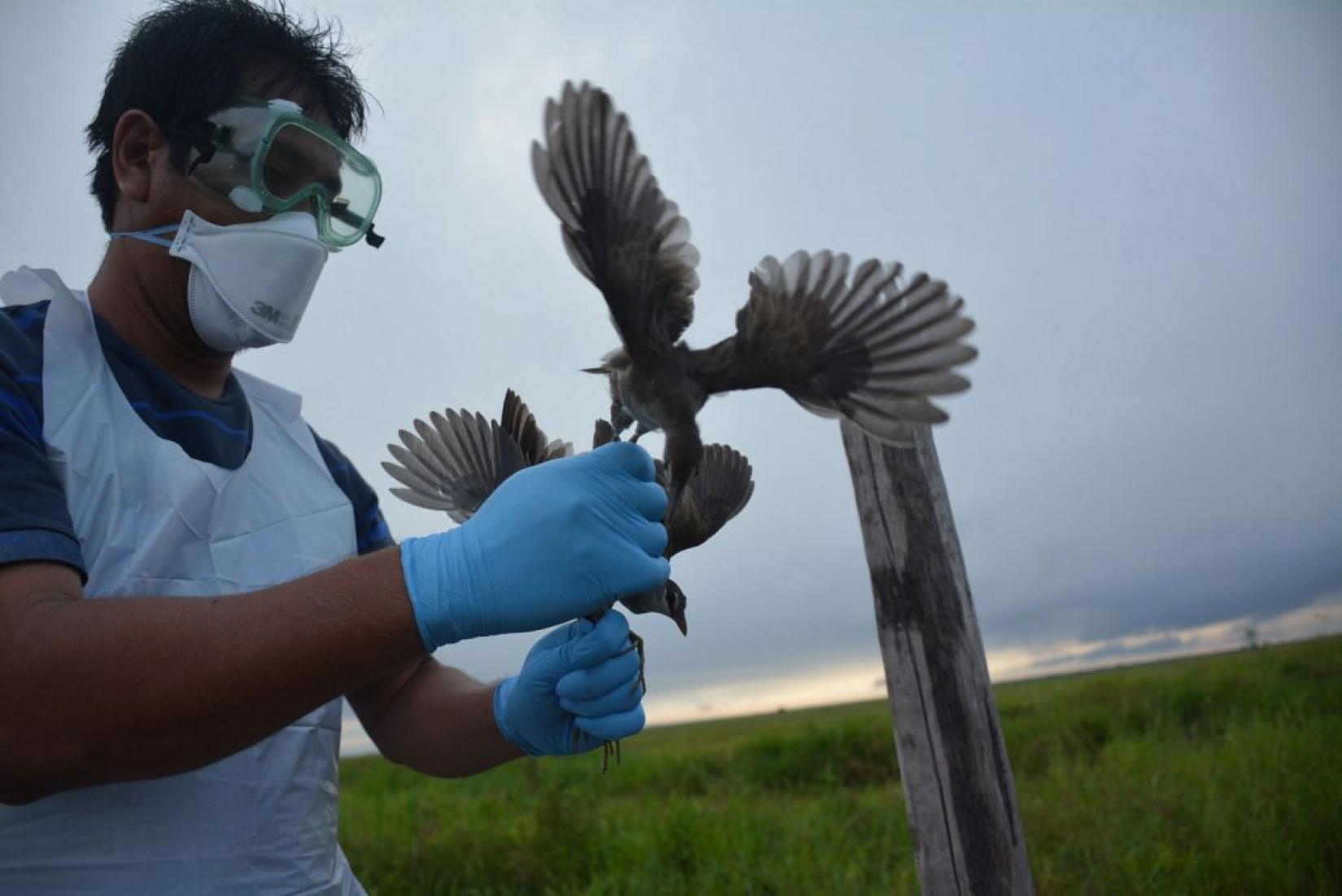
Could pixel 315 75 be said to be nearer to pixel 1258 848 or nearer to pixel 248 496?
pixel 248 496

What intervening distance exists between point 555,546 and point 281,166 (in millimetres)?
1447

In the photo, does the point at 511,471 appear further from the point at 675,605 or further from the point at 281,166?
the point at 281,166

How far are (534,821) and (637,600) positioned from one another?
519 centimetres

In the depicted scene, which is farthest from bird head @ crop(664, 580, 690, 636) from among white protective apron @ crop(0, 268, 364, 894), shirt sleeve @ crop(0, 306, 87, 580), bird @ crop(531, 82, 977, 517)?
shirt sleeve @ crop(0, 306, 87, 580)

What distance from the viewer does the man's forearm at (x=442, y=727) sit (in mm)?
2695

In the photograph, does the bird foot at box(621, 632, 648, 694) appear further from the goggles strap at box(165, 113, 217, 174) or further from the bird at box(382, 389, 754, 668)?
the goggles strap at box(165, 113, 217, 174)

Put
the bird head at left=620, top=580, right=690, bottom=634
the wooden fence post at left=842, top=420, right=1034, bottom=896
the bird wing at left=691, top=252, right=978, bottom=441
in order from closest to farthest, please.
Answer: the bird wing at left=691, top=252, right=978, bottom=441 → the bird head at left=620, top=580, right=690, bottom=634 → the wooden fence post at left=842, top=420, right=1034, bottom=896

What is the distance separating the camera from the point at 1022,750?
8.77 metres

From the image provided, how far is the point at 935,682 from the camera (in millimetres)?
3285

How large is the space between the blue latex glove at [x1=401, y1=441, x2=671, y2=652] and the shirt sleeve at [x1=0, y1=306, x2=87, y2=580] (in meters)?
0.63

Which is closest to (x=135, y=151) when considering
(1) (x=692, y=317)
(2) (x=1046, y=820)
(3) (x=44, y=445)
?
(3) (x=44, y=445)

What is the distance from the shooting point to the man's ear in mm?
2475

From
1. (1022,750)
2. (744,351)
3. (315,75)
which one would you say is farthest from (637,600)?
(1022,750)

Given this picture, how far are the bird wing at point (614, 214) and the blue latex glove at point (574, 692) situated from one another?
0.91 meters
